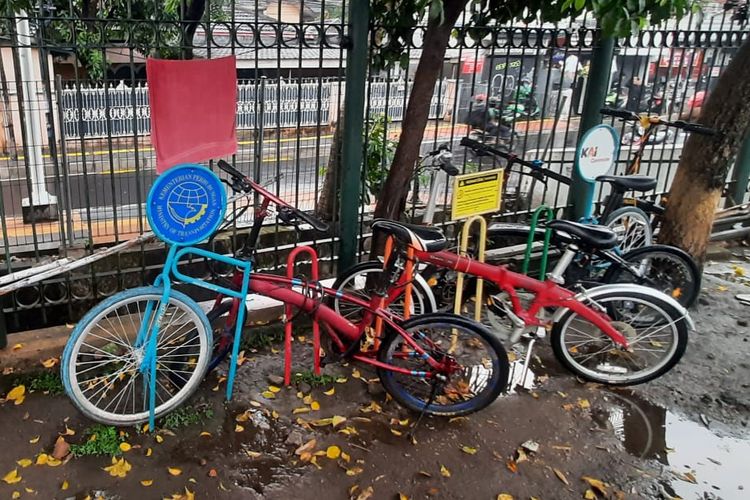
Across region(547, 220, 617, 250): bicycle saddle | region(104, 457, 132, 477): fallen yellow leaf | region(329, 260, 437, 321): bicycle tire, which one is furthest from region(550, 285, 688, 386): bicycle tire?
region(104, 457, 132, 477): fallen yellow leaf

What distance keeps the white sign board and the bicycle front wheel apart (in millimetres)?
3113

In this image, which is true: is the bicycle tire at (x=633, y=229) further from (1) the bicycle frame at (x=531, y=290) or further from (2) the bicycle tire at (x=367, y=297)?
(2) the bicycle tire at (x=367, y=297)

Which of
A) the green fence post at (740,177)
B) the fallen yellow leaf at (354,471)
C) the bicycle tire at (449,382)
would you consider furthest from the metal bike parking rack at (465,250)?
the green fence post at (740,177)

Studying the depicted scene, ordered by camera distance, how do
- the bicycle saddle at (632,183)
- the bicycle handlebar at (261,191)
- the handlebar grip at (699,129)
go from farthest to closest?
the handlebar grip at (699,129) → the bicycle saddle at (632,183) → the bicycle handlebar at (261,191)

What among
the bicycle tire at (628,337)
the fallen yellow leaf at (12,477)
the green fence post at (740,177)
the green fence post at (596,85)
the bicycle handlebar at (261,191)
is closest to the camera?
the fallen yellow leaf at (12,477)

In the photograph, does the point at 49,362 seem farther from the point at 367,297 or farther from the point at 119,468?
the point at 367,297

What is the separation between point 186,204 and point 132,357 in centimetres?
91

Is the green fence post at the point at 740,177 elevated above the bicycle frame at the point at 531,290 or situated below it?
above

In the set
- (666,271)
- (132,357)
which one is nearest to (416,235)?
(132,357)

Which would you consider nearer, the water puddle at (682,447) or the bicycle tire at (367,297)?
the water puddle at (682,447)

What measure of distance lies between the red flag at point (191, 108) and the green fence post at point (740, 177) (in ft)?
19.7

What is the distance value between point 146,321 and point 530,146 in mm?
10090

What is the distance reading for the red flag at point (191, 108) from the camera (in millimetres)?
3637

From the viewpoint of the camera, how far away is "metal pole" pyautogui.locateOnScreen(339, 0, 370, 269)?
157 inches
